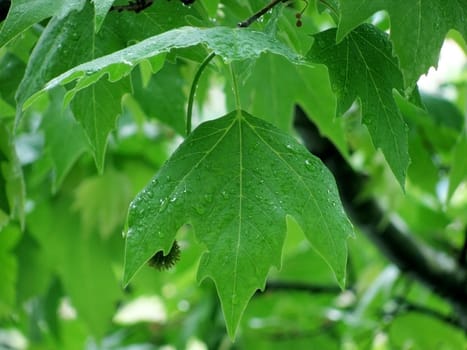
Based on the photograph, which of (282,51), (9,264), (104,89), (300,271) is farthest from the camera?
(300,271)

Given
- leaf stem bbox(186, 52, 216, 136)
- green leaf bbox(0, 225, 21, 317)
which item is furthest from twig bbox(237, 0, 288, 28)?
green leaf bbox(0, 225, 21, 317)

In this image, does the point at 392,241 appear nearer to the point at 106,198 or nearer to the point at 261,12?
the point at 106,198

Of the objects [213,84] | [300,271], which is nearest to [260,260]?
[213,84]

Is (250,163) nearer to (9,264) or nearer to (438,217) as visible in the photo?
(9,264)

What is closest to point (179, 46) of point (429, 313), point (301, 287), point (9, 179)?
point (9, 179)

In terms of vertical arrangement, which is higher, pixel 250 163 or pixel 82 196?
pixel 250 163

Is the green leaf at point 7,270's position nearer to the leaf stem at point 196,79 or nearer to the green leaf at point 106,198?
the green leaf at point 106,198

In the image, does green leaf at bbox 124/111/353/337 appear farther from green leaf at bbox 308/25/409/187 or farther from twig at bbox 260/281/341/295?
twig at bbox 260/281/341/295

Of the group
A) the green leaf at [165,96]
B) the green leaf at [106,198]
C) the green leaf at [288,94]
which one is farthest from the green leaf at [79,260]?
the green leaf at [288,94]
